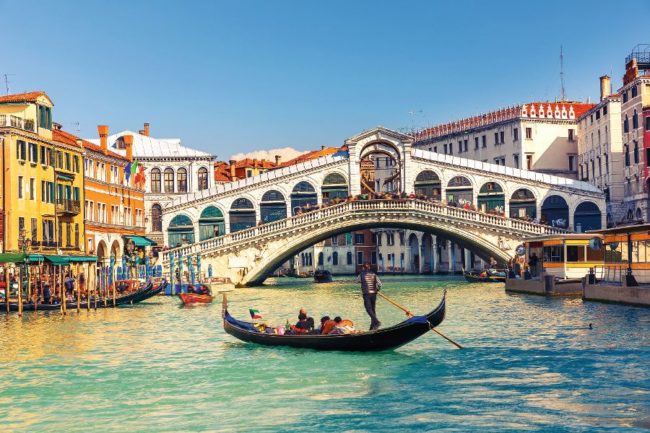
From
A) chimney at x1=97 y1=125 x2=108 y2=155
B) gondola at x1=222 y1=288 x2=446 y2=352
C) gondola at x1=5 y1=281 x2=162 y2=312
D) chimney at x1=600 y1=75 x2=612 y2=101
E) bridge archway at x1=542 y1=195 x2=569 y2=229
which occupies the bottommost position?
gondola at x1=222 y1=288 x2=446 y2=352

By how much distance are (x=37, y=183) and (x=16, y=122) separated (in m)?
2.12

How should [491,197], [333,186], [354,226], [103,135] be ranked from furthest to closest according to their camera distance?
1. [491,197]
2. [333,186]
3. [103,135]
4. [354,226]

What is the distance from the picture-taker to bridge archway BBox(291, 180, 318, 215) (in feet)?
152

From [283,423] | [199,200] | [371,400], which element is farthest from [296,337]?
[199,200]

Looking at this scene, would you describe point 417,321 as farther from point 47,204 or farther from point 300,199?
point 300,199

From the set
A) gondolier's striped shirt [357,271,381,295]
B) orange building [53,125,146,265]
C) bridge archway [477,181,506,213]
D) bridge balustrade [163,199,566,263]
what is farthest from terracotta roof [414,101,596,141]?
gondolier's striped shirt [357,271,381,295]

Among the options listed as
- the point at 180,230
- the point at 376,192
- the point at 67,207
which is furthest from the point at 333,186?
the point at 67,207

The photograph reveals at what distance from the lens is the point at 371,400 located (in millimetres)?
13195

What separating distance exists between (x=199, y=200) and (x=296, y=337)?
29.2 m

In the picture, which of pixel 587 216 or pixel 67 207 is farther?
pixel 587 216

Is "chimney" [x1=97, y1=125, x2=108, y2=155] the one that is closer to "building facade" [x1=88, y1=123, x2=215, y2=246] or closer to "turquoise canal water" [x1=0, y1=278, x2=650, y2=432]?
"building facade" [x1=88, y1=123, x2=215, y2=246]

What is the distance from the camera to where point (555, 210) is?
150 ft

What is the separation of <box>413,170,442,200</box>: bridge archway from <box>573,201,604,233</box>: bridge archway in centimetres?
600

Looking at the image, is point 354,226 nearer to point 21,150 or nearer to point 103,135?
point 103,135
